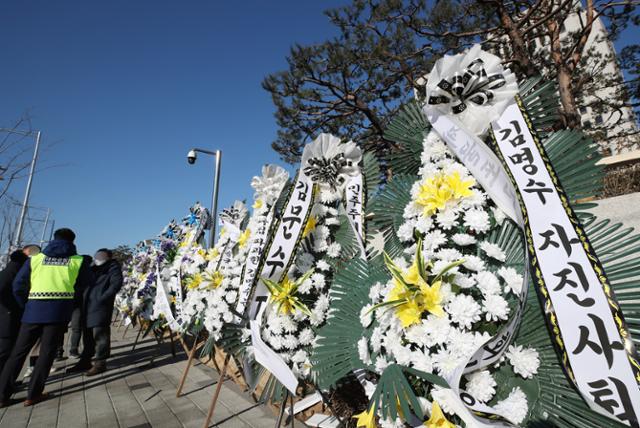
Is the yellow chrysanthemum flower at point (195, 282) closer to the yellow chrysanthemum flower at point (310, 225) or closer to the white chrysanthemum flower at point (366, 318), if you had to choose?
the yellow chrysanthemum flower at point (310, 225)

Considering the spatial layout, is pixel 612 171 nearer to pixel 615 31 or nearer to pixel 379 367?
pixel 615 31

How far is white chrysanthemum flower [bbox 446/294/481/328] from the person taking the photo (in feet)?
4.00

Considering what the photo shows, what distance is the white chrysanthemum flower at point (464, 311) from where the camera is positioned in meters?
1.22

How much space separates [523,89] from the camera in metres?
1.64


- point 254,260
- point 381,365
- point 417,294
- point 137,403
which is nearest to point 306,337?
point 254,260

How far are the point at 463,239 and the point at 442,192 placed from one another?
0.23 metres

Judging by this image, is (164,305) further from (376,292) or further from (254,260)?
(376,292)

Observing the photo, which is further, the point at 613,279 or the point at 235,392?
the point at 235,392

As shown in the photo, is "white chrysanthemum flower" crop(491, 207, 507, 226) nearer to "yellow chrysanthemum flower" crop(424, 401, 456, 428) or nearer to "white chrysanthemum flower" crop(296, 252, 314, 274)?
"yellow chrysanthemum flower" crop(424, 401, 456, 428)

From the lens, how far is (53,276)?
4.05m

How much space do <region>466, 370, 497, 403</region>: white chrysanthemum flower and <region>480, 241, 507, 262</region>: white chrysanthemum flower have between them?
1.43 ft

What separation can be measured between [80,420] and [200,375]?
1.61m

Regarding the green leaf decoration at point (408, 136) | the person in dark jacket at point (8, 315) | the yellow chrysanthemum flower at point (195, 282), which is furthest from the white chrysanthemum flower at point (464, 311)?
the person in dark jacket at point (8, 315)

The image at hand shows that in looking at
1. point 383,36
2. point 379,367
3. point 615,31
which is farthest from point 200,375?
point 615,31
